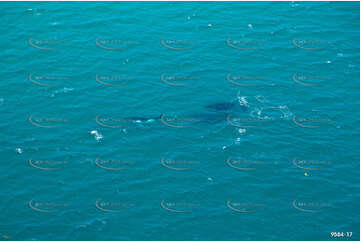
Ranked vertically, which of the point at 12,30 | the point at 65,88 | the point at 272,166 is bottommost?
the point at 272,166

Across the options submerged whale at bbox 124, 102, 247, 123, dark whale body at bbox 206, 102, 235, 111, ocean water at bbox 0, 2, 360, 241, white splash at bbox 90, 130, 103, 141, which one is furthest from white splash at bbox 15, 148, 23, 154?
dark whale body at bbox 206, 102, 235, 111

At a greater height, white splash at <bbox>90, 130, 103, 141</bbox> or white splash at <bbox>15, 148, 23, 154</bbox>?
white splash at <bbox>90, 130, 103, 141</bbox>

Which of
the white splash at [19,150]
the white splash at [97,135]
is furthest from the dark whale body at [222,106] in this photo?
the white splash at [19,150]

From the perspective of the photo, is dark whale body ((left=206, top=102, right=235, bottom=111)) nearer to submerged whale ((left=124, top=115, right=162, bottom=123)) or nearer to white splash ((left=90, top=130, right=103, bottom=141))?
submerged whale ((left=124, top=115, right=162, bottom=123))

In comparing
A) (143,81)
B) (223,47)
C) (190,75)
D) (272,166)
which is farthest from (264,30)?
(272,166)

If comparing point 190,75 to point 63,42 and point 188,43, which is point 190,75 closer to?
point 188,43

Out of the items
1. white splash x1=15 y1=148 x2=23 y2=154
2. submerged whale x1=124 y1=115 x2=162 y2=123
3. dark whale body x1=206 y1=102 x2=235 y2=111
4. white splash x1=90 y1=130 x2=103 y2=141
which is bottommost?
white splash x1=15 y1=148 x2=23 y2=154

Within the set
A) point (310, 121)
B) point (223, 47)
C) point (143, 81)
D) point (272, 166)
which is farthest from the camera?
point (223, 47)

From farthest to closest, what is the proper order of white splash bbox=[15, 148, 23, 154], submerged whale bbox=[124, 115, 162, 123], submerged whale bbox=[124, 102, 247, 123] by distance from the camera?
submerged whale bbox=[124, 102, 247, 123], submerged whale bbox=[124, 115, 162, 123], white splash bbox=[15, 148, 23, 154]

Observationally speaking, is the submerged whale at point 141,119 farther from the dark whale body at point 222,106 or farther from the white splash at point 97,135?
the dark whale body at point 222,106
